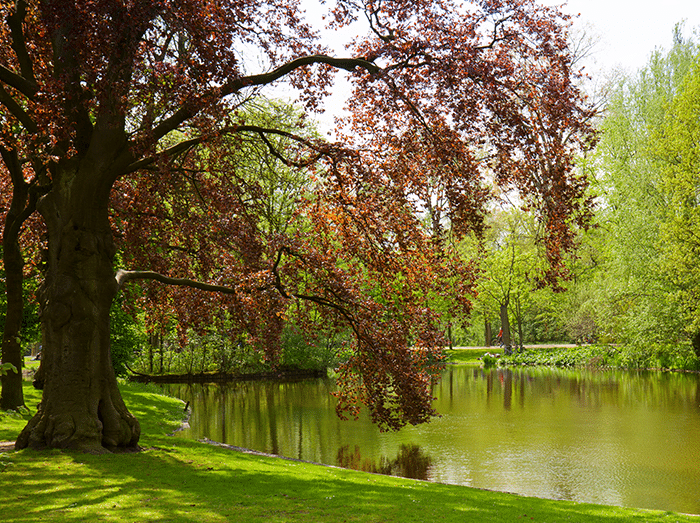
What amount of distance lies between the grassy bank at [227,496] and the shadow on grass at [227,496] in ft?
0.04

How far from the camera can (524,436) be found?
1723cm

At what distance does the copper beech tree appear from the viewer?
29.3ft

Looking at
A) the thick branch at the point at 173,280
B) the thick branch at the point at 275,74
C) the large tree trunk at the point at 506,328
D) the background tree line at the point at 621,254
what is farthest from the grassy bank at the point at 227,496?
the large tree trunk at the point at 506,328

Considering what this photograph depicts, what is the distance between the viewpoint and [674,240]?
30688mm

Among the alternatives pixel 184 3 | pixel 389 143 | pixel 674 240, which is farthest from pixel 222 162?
pixel 674 240

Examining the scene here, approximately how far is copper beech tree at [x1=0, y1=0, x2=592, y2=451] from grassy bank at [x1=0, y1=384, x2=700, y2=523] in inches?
48.8

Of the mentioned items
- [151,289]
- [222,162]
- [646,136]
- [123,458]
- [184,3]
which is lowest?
[123,458]

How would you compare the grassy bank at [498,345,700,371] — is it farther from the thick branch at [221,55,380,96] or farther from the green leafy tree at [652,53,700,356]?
the thick branch at [221,55,380,96]

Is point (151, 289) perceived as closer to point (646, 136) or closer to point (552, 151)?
point (552, 151)

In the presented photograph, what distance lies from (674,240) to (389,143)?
81.0 ft

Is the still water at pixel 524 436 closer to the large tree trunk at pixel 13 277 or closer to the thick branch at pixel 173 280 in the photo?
the large tree trunk at pixel 13 277

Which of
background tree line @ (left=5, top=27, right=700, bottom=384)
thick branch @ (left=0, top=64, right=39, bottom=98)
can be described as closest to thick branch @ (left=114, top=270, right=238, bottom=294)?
thick branch @ (left=0, top=64, right=39, bottom=98)

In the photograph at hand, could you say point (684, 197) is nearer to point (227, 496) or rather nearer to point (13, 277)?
point (13, 277)

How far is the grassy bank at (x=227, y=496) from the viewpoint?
6.95m
